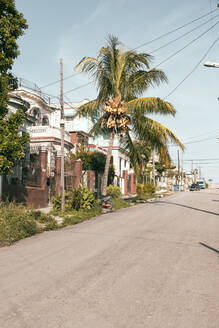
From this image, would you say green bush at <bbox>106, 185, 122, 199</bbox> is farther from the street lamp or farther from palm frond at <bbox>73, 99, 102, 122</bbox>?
the street lamp

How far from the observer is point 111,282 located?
15.7 feet

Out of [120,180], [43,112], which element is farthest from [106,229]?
[120,180]

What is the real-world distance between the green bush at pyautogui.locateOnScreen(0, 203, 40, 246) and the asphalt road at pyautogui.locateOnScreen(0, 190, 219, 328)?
1.18 ft

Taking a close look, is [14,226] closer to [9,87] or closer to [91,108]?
[9,87]

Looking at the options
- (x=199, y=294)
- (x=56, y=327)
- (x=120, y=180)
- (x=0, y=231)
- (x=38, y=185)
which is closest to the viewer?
(x=56, y=327)

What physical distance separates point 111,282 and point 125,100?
50.0 ft

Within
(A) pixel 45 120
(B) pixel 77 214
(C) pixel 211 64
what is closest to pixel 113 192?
(A) pixel 45 120

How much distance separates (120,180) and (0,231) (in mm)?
30643

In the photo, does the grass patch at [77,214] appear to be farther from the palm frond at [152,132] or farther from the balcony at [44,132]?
the balcony at [44,132]

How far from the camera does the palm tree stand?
1747 centimetres

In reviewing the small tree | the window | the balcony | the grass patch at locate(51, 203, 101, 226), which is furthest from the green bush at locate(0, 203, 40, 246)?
the window

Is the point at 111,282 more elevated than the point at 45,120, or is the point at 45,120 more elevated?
the point at 45,120

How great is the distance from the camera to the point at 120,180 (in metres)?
38.8

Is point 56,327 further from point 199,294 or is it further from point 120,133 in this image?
point 120,133
